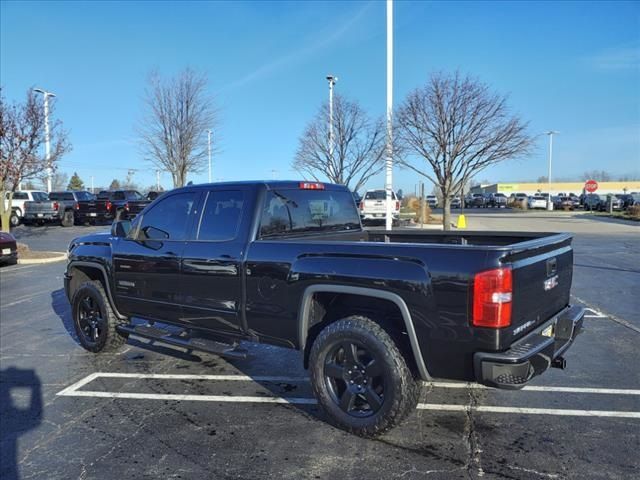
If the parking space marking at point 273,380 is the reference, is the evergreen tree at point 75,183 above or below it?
above

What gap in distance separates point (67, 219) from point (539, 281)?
1106 inches

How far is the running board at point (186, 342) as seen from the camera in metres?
4.21

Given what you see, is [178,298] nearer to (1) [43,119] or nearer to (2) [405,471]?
(2) [405,471]

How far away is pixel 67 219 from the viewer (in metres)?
27.0

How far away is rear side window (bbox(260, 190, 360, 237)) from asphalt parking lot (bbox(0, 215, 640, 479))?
152cm

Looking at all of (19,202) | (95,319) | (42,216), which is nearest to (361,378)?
(95,319)

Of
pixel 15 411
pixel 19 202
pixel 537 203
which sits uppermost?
pixel 19 202

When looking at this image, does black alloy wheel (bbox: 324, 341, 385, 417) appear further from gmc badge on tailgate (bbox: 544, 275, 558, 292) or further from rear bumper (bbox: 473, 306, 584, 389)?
gmc badge on tailgate (bbox: 544, 275, 558, 292)

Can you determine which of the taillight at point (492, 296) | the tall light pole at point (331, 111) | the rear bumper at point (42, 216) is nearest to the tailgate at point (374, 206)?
the tall light pole at point (331, 111)

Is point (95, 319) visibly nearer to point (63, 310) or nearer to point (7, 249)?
point (63, 310)

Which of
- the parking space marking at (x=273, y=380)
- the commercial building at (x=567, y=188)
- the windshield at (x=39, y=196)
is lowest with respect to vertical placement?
the parking space marking at (x=273, y=380)

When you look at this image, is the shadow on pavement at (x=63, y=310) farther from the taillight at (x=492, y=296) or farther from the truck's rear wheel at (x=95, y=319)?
the taillight at (x=492, y=296)

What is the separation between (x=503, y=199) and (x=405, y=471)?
6649 cm

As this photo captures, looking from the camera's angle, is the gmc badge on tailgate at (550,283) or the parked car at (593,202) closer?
the gmc badge on tailgate at (550,283)
